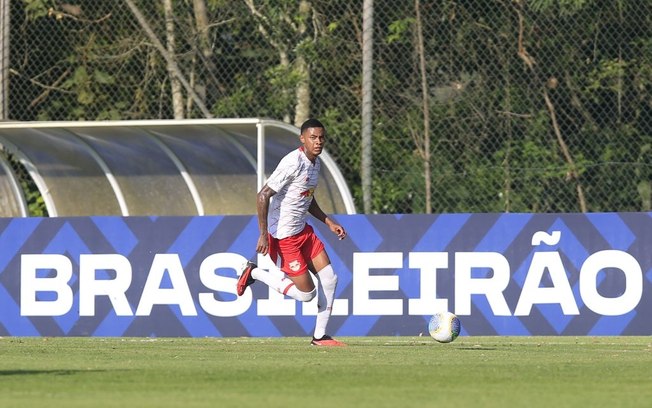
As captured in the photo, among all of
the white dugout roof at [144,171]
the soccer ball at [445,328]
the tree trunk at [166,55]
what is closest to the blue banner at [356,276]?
the white dugout roof at [144,171]

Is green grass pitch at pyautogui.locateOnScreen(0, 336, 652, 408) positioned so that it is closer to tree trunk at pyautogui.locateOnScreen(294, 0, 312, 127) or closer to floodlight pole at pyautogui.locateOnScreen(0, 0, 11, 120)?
floodlight pole at pyautogui.locateOnScreen(0, 0, 11, 120)

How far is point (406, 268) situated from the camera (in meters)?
16.8

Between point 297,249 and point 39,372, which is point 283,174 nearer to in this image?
point 297,249

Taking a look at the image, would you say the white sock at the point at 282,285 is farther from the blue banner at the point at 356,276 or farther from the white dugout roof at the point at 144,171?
the white dugout roof at the point at 144,171

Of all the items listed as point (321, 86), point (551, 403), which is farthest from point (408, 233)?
point (551, 403)

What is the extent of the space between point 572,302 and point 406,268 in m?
1.86

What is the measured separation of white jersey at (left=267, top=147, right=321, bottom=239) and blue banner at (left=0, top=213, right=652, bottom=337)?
10.9ft

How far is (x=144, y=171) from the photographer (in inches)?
773

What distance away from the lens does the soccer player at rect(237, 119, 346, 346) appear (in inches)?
526

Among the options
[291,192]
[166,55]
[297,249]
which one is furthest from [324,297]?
[166,55]

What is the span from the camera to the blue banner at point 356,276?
16.4 m

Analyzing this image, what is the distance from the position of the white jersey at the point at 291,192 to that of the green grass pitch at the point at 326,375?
1098 mm

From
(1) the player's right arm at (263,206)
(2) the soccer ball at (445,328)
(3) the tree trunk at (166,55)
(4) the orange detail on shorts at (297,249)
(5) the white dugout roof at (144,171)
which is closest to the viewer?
(1) the player's right arm at (263,206)

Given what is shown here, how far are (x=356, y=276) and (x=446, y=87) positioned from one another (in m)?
4.09
